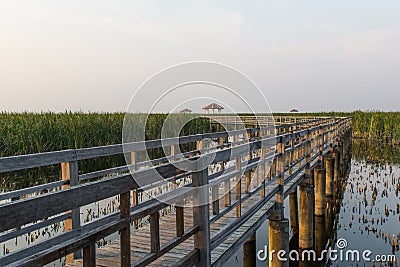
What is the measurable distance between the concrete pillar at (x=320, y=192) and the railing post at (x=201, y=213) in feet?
28.8

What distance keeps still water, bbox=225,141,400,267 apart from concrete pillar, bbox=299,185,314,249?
44 cm

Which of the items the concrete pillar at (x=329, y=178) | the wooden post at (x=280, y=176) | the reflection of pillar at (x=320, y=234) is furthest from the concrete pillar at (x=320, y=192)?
the wooden post at (x=280, y=176)

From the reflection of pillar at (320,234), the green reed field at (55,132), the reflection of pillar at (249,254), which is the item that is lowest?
the reflection of pillar at (320,234)

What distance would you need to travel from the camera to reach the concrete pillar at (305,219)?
9.55m

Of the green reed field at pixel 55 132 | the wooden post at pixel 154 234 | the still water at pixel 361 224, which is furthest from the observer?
the green reed field at pixel 55 132

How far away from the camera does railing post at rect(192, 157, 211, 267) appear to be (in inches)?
150

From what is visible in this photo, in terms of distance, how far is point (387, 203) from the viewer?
513 inches

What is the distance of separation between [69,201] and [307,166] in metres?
8.69

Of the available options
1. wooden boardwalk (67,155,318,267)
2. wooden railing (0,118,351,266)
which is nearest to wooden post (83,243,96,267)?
wooden railing (0,118,351,266)

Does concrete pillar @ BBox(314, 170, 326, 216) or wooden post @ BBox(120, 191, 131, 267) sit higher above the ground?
wooden post @ BBox(120, 191, 131, 267)

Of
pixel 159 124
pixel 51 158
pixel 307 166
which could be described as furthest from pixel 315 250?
pixel 159 124

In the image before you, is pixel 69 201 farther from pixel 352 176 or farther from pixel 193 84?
pixel 352 176

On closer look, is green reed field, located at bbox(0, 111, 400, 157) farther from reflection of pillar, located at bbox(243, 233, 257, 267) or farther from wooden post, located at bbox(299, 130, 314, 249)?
wooden post, located at bbox(299, 130, 314, 249)

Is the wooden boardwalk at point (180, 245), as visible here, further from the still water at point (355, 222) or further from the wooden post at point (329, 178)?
the wooden post at point (329, 178)
